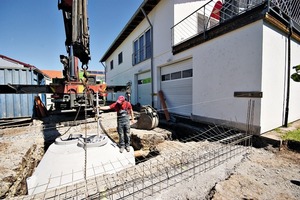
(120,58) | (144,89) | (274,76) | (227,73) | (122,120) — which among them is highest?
(120,58)

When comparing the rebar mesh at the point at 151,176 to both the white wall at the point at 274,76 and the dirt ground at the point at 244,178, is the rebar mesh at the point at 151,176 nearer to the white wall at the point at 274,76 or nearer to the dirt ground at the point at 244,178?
the dirt ground at the point at 244,178

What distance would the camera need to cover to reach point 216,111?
17.3 feet

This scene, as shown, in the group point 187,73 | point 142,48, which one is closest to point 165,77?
point 187,73

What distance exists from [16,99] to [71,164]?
18.9 ft

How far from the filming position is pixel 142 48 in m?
10.7

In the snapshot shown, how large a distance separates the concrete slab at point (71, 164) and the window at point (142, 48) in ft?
25.1

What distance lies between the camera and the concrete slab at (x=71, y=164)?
279 cm

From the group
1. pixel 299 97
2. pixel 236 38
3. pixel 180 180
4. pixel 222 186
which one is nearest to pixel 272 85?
pixel 236 38

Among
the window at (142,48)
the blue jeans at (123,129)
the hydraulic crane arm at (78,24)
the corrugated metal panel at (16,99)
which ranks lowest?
the blue jeans at (123,129)

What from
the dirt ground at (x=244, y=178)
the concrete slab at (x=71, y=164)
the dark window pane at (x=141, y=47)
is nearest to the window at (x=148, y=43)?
the dark window pane at (x=141, y=47)

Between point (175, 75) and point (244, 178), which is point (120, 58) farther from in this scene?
point (244, 178)

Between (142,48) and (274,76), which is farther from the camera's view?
(142,48)

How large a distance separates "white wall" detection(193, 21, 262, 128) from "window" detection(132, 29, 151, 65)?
15.2ft

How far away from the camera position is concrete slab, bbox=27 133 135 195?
110 inches
